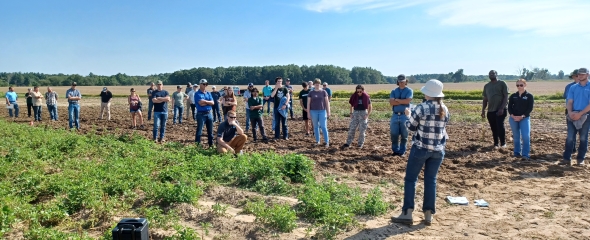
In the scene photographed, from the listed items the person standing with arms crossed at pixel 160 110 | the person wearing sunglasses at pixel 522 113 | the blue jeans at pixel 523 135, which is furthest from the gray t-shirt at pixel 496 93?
the person standing with arms crossed at pixel 160 110

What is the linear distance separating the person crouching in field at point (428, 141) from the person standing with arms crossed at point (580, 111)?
16.4ft

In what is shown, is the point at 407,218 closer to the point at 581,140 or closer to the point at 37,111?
the point at 581,140

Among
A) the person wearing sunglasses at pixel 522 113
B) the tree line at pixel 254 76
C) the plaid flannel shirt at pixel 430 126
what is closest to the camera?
the plaid flannel shirt at pixel 430 126

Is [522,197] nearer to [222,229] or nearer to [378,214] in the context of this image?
[378,214]

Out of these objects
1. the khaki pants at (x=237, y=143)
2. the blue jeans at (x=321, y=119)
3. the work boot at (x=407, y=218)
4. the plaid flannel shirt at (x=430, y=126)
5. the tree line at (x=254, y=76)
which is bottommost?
the work boot at (x=407, y=218)

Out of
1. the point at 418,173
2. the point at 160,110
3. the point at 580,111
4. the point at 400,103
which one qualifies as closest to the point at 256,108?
the point at 160,110

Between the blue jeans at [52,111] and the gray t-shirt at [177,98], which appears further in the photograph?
the blue jeans at [52,111]

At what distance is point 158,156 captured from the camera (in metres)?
8.77

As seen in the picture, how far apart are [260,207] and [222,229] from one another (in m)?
0.58

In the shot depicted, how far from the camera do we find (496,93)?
10352 mm

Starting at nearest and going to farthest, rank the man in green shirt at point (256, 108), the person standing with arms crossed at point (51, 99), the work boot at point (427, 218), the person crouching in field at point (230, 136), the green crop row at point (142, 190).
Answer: the green crop row at point (142, 190), the work boot at point (427, 218), the person crouching in field at point (230, 136), the man in green shirt at point (256, 108), the person standing with arms crossed at point (51, 99)

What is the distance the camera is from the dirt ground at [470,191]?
17.0 feet

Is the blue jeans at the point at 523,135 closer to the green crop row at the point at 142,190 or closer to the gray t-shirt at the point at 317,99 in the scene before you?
the gray t-shirt at the point at 317,99

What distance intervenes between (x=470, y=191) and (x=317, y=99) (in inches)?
186
